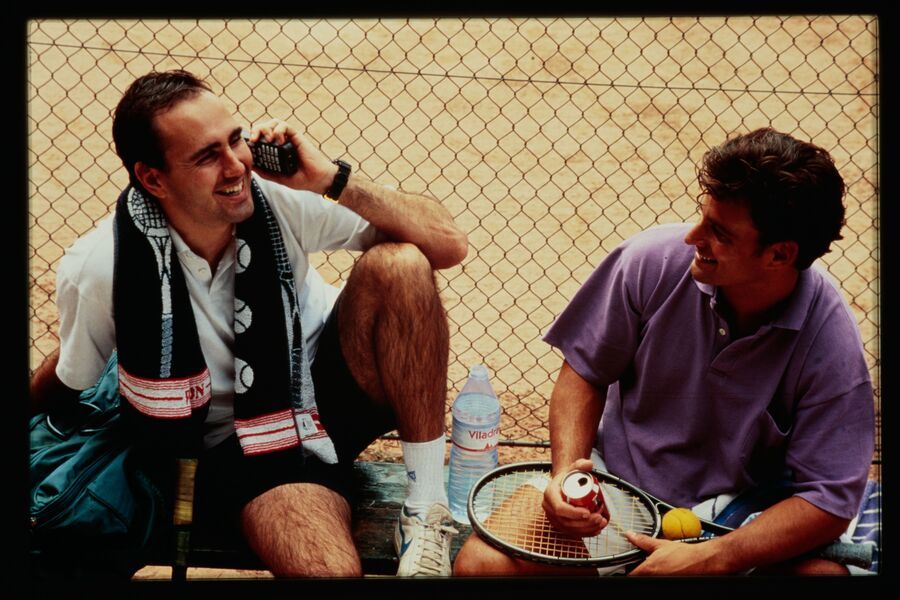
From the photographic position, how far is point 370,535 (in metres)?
3.09

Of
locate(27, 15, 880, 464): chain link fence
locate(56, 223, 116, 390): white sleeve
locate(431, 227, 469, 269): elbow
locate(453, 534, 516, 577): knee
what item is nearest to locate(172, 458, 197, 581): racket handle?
locate(56, 223, 116, 390): white sleeve

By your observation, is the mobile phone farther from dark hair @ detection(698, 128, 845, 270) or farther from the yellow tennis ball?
the yellow tennis ball

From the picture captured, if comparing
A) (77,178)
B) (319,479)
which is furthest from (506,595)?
(77,178)

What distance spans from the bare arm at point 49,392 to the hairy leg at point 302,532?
639mm

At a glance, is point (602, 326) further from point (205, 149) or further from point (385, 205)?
point (205, 149)

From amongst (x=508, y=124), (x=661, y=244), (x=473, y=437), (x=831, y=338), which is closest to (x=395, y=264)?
(x=473, y=437)

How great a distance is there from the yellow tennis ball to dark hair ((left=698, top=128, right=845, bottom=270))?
702 mm

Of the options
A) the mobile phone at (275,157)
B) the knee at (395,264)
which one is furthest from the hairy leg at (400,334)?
the mobile phone at (275,157)

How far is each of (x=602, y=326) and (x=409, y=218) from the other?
0.67 metres

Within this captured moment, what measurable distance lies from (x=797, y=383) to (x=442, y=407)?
1036mm

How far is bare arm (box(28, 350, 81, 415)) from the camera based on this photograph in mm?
2938

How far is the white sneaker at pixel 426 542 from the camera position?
2842 mm

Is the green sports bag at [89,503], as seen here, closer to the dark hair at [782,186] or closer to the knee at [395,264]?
the knee at [395,264]

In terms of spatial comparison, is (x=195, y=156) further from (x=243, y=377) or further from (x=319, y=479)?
(x=319, y=479)
